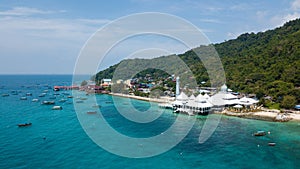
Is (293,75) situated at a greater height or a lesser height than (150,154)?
greater

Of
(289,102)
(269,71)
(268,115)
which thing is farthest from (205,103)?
(269,71)

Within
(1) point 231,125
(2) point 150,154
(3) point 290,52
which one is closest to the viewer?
(2) point 150,154

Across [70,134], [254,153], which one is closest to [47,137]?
[70,134]

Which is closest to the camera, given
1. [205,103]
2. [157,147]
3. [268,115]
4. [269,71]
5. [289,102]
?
[157,147]

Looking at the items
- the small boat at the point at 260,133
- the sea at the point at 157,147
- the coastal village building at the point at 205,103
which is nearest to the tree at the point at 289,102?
the coastal village building at the point at 205,103

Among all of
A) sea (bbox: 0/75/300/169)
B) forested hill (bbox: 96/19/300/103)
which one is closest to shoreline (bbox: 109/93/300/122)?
sea (bbox: 0/75/300/169)

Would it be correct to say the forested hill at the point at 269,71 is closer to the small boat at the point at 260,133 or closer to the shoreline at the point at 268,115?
the shoreline at the point at 268,115

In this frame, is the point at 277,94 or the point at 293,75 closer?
the point at 277,94

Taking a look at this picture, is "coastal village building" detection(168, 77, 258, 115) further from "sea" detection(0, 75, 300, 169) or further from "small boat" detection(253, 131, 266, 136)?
"small boat" detection(253, 131, 266, 136)

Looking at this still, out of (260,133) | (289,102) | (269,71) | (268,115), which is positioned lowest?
(260,133)

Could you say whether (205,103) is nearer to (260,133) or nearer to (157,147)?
(260,133)

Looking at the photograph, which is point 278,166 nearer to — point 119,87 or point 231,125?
point 231,125
